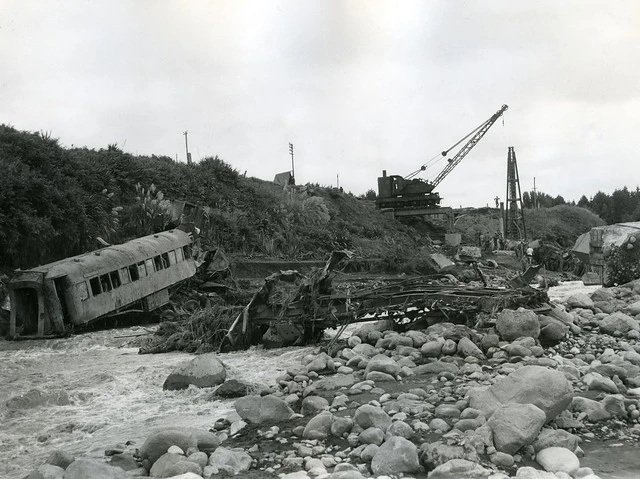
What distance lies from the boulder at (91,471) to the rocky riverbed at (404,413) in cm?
1

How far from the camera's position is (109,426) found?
26.5ft

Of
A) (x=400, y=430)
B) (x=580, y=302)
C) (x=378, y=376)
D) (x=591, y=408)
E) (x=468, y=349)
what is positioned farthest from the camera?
(x=580, y=302)

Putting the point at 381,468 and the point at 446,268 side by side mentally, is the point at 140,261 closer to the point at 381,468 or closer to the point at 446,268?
the point at 381,468

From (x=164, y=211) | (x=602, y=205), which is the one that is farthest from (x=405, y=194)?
(x=602, y=205)

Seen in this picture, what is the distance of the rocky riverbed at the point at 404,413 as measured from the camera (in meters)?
5.73

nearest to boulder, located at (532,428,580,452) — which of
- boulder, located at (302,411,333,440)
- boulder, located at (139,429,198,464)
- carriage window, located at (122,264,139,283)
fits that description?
boulder, located at (302,411,333,440)

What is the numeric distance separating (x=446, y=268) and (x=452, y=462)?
26.8 meters

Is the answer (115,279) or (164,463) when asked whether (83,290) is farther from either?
(164,463)

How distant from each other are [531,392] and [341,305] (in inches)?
269

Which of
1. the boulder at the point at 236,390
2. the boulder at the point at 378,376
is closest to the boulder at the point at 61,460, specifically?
the boulder at the point at 236,390

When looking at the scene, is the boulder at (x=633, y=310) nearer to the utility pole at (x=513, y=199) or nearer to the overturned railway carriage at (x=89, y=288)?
the overturned railway carriage at (x=89, y=288)

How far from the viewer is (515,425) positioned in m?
5.97

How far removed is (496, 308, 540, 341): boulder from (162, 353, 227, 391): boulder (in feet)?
18.1

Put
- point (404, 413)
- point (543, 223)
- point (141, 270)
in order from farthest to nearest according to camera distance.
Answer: point (543, 223) < point (141, 270) < point (404, 413)
